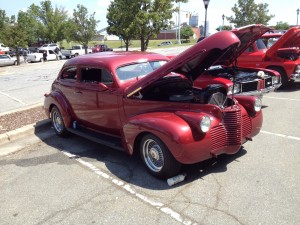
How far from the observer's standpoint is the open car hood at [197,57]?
3.85 meters

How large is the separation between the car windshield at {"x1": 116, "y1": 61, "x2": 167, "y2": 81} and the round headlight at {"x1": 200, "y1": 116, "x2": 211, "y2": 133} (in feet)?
5.89

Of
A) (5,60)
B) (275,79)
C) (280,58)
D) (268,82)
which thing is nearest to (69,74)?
(268,82)

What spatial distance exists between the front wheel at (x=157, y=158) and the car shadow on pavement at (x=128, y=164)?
139mm

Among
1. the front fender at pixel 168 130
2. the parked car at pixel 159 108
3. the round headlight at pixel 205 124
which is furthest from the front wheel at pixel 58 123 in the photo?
the round headlight at pixel 205 124

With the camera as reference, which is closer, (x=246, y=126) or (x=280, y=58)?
(x=246, y=126)

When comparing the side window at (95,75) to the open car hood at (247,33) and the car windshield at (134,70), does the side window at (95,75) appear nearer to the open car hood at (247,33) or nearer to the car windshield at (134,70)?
the car windshield at (134,70)

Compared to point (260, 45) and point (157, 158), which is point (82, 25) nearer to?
point (260, 45)

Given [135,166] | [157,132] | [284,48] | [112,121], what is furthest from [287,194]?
[284,48]

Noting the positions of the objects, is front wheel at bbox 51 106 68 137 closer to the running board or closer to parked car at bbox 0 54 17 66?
the running board

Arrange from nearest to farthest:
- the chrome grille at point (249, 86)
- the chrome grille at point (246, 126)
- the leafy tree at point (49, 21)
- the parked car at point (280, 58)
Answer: the chrome grille at point (246, 126), the chrome grille at point (249, 86), the parked car at point (280, 58), the leafy tree at point (49, 21)

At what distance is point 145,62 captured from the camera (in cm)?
567

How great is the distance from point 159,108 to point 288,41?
687 centimetres

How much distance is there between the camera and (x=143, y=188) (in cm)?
419

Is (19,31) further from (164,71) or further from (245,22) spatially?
(164,71)
